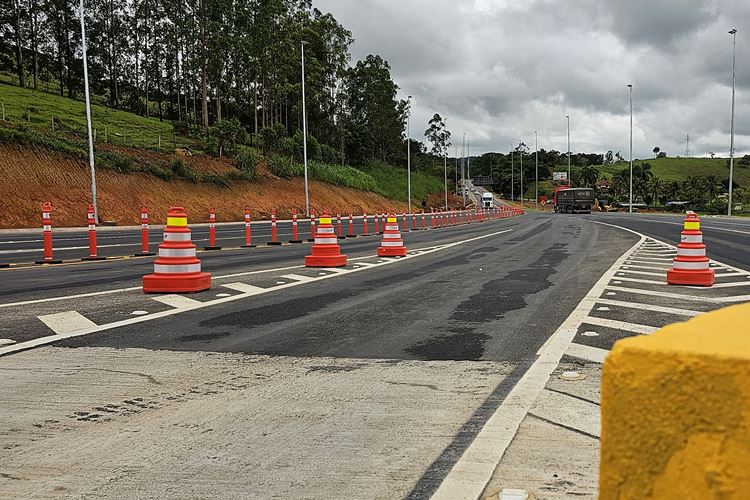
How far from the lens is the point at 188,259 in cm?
917

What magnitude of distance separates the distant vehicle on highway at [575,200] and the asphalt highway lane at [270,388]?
65.6 m

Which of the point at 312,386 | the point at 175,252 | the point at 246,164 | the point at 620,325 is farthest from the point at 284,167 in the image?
the point at 312,386

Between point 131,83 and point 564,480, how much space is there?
317 feet

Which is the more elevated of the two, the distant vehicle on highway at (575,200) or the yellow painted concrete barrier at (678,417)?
the distant vehicle on highway at (575,200)

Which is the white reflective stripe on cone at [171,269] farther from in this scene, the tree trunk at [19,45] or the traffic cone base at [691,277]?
the tree trunk at [19,45]

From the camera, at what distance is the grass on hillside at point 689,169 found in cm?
15912

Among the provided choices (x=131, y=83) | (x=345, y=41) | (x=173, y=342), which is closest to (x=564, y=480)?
(x=173, y=342)

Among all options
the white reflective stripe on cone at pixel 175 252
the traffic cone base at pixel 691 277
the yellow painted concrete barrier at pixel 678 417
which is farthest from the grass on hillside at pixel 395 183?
the yellow painted concrete barrier at pixel 678 417

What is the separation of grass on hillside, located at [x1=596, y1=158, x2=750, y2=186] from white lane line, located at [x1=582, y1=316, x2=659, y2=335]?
16443 cm

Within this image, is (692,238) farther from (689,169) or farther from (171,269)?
(689,169)

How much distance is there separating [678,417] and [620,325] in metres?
5.33

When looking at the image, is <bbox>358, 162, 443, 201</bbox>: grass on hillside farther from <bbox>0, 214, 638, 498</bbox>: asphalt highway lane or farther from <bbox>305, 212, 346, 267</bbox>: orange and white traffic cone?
<bbox>0, 214, 638, 498</bbox>: asphalt highway lane

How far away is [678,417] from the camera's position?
1.45 m

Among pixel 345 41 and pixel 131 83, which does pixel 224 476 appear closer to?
pixel 345 41
